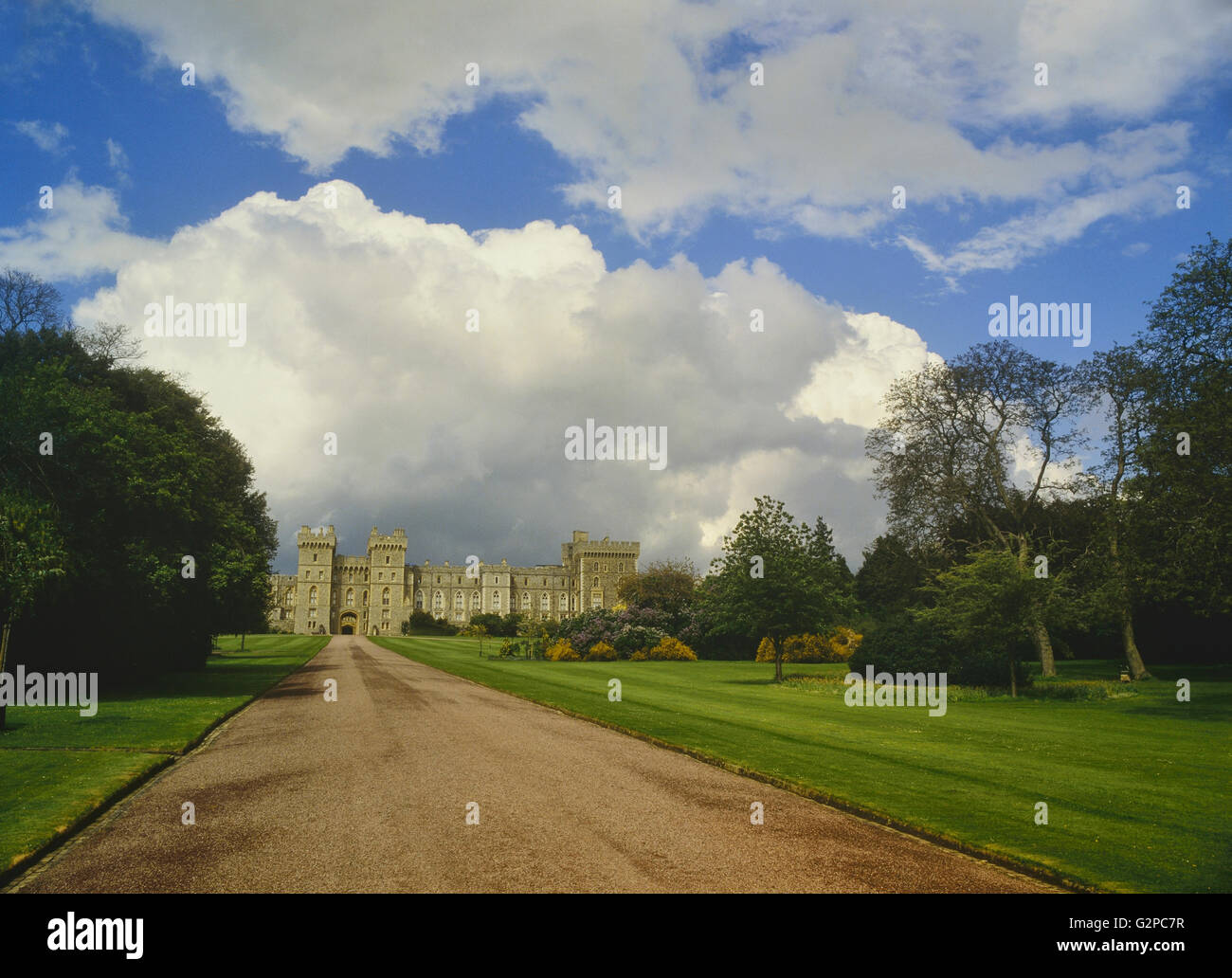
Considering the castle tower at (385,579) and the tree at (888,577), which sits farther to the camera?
the castle tower at (385,579)

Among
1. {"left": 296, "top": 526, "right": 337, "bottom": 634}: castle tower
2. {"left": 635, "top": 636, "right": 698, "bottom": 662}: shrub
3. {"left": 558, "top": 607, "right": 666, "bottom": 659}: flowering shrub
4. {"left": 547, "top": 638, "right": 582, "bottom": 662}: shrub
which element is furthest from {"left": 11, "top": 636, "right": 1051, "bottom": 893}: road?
{"left": 296, "top": 526, "right": 337, "bottom": 634}: castle tower

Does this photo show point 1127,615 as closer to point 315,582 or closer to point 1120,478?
point 1120,478

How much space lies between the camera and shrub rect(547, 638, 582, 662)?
51653 mm

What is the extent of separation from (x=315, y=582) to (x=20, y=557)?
384ft

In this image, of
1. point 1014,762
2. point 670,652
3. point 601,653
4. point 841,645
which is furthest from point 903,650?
point 601,653

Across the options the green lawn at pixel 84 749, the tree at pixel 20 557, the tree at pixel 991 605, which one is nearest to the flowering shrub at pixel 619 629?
the tree at pixel 991 605

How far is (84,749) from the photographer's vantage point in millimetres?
13906

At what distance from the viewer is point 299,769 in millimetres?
12227

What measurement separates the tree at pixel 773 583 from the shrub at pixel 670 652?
53.3 feet

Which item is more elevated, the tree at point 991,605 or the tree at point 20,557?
the tree at point 20,557

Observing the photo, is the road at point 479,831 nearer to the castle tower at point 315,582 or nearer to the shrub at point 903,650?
→ the shrub at point 903,650

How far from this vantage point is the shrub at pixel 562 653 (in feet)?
169
